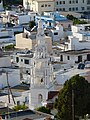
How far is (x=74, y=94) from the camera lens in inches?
767

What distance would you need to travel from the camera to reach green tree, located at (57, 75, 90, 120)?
19312mm

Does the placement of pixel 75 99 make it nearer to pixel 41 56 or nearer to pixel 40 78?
pixel 40 78

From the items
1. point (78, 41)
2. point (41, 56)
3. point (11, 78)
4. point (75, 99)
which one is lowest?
point (11, 78)

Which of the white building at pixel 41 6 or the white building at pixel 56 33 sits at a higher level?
the white building at pixel 56 33

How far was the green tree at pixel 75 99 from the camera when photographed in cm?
1931

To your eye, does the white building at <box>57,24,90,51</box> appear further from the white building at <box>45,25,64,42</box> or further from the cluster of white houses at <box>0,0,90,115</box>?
the white building at <box>45,25,64,42</box>

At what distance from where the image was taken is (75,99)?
1955 cm

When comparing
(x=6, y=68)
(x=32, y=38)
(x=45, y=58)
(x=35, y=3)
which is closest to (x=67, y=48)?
(x=32, y=38)

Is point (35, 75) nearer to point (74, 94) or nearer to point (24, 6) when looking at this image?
point (74, 94)

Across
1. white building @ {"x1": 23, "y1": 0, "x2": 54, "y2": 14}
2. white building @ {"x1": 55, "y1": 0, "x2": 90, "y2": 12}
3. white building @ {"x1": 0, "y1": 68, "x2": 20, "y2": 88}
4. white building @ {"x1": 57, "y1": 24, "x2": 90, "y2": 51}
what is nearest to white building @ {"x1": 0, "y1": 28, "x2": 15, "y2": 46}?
white building @ {"x1": 57, "y1": 24, "x2": 90, "y2": 51}

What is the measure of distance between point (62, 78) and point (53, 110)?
16.3 feet

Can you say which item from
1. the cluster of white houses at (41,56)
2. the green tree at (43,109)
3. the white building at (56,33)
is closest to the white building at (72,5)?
the cluster of white houses at (41,56)

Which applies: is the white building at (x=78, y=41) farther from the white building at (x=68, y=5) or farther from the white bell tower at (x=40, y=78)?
the white building at (x=68, y=5)

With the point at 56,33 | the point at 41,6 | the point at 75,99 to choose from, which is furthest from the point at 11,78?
the point at 41,6
